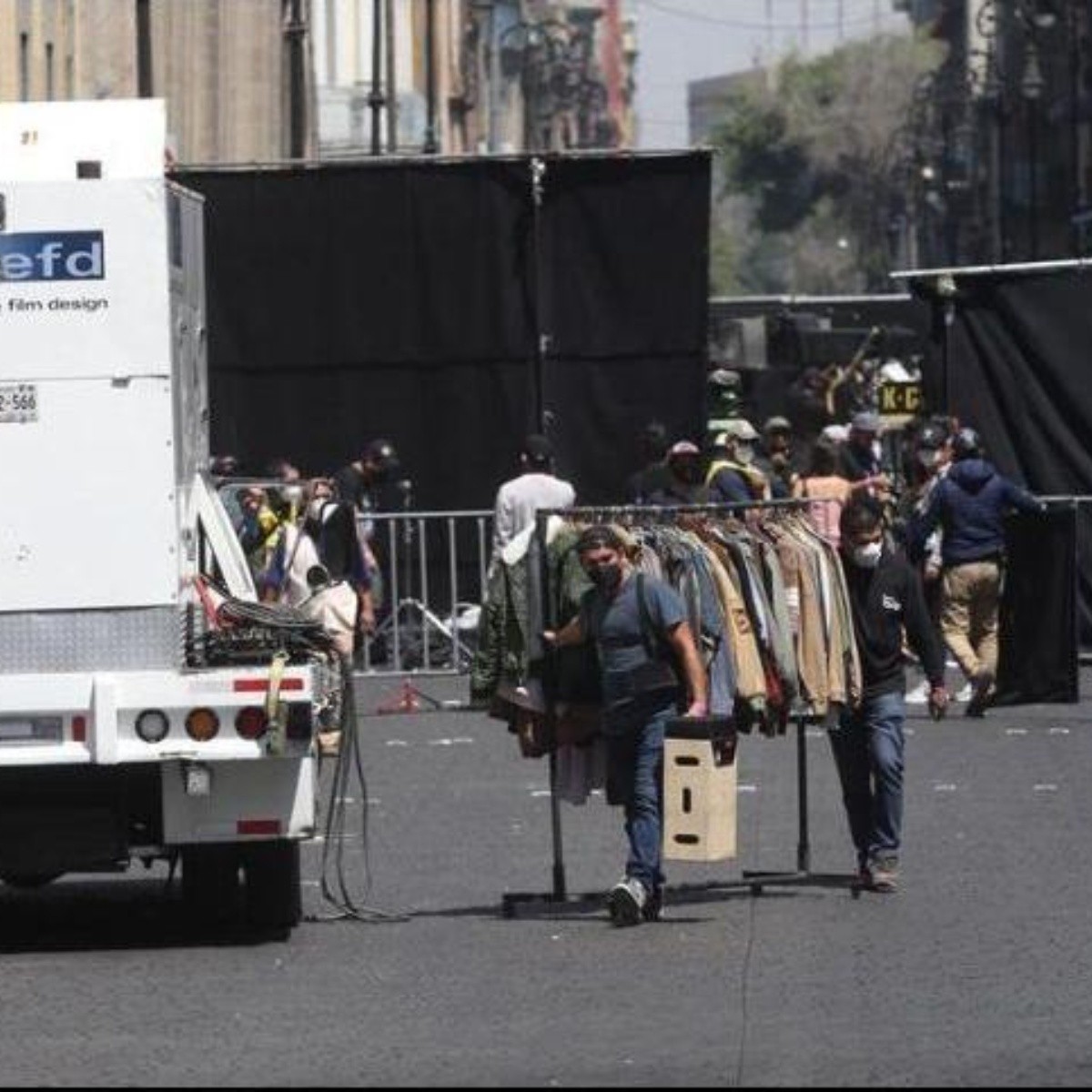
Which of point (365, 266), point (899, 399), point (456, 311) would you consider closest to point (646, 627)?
point (456, 311)

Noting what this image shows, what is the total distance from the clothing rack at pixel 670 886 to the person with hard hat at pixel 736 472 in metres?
8.66

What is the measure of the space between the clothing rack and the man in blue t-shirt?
0.40m

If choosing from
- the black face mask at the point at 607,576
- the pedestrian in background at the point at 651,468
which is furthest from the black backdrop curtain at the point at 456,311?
the black face mask at the point at 607,576

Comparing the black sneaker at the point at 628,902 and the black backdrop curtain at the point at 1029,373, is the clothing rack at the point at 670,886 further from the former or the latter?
the black backdrop curtain at the point at 1029,373

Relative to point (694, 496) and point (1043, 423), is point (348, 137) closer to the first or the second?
point (1043, 423)

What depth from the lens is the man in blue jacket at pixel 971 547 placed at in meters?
25.4

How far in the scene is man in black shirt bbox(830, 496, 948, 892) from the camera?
16.1m

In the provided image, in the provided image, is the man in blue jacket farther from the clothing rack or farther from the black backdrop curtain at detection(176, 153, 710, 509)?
the clothing rack

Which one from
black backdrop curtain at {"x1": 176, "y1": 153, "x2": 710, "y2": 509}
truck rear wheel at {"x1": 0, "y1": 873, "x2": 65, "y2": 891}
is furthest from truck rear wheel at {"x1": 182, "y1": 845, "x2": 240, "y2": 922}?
black backdrop curtain at {"x1": 176, "y1": 153, "x2": 710, "y2": 509}

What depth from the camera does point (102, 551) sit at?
1440 cm

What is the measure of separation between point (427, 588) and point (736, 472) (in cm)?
337

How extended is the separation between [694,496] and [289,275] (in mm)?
5985

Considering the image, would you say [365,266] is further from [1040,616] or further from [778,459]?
[1040,616]

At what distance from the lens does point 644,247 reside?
91.6 feet
